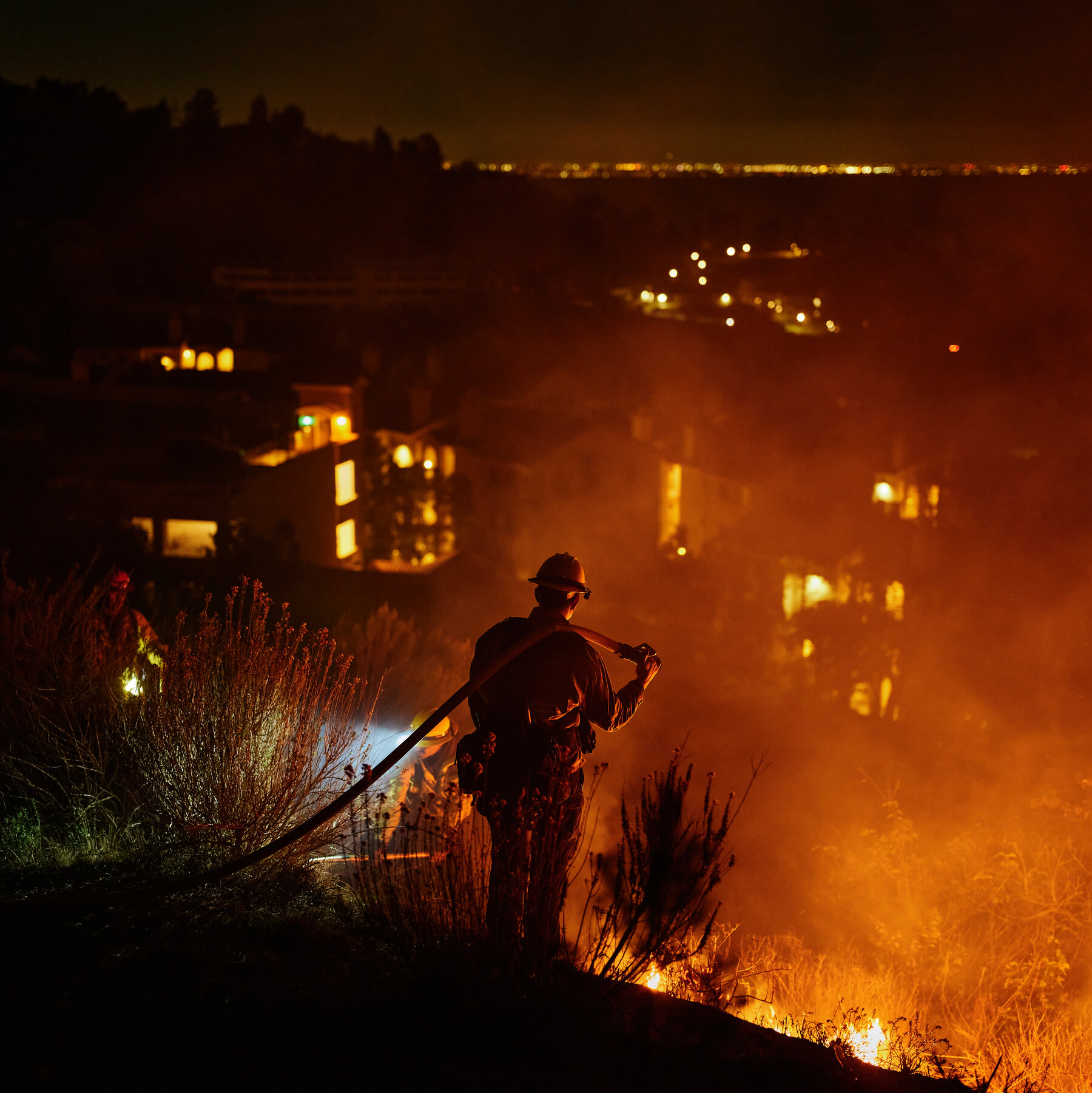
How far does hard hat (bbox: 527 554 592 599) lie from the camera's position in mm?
3574

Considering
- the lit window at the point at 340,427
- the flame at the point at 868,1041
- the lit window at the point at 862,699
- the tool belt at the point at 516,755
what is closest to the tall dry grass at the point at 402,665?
the tool belt at the point at 516,755

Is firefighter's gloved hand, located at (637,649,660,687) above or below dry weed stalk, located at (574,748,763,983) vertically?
Answer: above

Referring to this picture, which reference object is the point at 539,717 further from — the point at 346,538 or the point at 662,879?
the point at 346,538

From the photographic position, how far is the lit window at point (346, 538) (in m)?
21.3

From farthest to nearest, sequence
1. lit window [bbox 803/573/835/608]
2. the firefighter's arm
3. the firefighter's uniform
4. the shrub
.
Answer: lit window [bbox 803/573/835/608], the shrub, the firefighter's arm, the firefighter's uniform

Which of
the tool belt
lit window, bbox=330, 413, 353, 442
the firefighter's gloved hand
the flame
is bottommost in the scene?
the flame

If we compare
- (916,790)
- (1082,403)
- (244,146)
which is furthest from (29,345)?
(244,146)

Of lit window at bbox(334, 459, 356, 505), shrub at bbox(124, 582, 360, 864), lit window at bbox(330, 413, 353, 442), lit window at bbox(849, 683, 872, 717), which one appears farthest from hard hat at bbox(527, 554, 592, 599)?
lit window at bbox(330, 413, 353, 442)

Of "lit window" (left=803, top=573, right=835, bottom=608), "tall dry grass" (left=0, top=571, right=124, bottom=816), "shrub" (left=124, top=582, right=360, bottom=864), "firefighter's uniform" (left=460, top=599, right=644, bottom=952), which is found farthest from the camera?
"lit window" (left=803, top=573, right=835, bottom=608)

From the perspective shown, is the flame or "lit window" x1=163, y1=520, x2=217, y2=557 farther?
"lit window" x1=163, y1=520, x2=217, y2=557

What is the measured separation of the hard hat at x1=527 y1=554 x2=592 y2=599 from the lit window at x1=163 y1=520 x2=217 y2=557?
14.1 metres

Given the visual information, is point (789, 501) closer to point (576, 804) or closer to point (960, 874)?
point (960, 874)

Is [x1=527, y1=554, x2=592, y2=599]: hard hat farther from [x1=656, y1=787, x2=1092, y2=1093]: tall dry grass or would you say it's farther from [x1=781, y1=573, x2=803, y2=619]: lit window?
[x1=781, y1=573, x2=803, y2=619]: lit window

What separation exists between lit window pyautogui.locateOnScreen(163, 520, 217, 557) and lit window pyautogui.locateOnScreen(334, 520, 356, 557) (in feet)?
13.5
